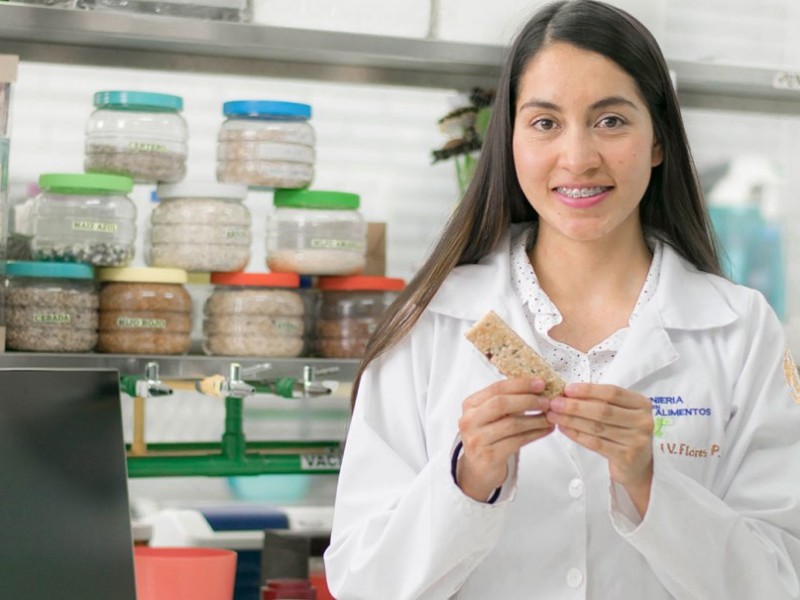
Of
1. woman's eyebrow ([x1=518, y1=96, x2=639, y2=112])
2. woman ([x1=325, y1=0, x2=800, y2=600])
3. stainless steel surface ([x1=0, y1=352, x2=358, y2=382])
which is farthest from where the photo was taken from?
stainless steel surface ([x1=0, y1=352, x2=358, y2=382])

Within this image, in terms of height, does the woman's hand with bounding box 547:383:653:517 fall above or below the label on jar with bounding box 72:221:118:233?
below

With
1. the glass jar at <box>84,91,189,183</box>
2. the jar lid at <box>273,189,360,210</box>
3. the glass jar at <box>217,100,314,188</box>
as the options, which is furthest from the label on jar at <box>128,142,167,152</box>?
the jar lid at <box>273,189,360,210</box>

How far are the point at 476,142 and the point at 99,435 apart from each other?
912 millimetres

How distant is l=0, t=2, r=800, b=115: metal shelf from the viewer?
6.86 ft

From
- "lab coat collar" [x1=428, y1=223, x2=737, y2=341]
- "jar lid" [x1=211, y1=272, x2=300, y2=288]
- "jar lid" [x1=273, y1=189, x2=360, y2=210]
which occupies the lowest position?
"jar lid" [x1=211, y1=272, x2=300, y2=288]

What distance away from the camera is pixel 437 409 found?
1.60m

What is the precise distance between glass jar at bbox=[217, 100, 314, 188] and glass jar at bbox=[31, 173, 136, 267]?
0.63ft

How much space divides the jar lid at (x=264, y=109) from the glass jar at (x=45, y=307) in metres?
0.37

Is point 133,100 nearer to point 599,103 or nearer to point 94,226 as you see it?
point 94,226

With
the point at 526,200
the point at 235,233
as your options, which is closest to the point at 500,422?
the point at 526,200

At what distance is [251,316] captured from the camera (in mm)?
2150

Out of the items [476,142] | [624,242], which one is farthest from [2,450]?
[476,142]

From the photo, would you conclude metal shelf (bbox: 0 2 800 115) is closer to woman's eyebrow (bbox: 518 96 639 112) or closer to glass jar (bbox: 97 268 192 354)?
glass jar (bbox: 97 268 192 354)

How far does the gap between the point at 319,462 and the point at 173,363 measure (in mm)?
358
